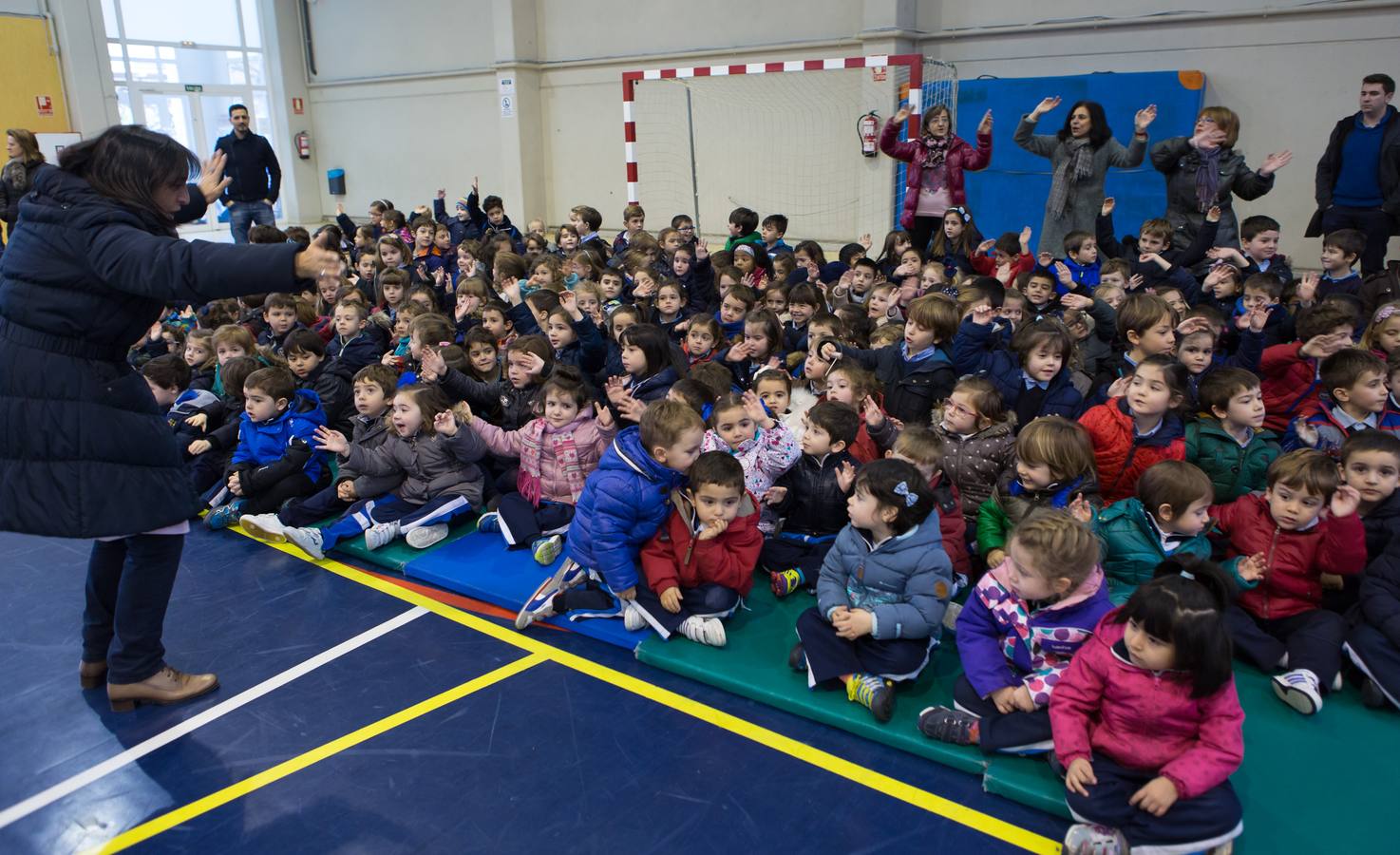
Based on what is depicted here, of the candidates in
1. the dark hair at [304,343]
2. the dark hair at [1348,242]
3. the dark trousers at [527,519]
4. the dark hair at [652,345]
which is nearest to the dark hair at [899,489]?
the dark trousers at [527,519]

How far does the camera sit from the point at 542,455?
4852mm

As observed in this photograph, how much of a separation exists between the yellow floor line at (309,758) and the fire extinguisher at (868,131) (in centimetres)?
866

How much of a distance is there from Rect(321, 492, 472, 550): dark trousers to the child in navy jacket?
2.72 metres

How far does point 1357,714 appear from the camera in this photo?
3271 mm

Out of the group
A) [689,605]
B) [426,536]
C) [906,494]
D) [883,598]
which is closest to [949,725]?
[883,598]

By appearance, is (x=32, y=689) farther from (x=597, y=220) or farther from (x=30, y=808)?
(x=597, y=220)

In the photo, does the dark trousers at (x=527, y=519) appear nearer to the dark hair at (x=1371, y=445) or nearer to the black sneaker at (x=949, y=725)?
the black sneaker at (x=949, y=725)

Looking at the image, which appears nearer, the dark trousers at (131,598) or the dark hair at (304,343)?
the dark trousers at (131,598)

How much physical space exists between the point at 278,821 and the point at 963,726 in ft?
7.27

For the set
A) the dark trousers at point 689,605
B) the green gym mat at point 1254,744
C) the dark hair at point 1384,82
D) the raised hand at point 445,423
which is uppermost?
the dark hair at point 1384,82

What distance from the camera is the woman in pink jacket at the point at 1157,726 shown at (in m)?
2.53

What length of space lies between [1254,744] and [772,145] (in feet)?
33.9

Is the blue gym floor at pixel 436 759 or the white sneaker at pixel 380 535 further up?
the white sneaker at pixel 380 535

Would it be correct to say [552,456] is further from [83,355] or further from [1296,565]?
[1296,565]
